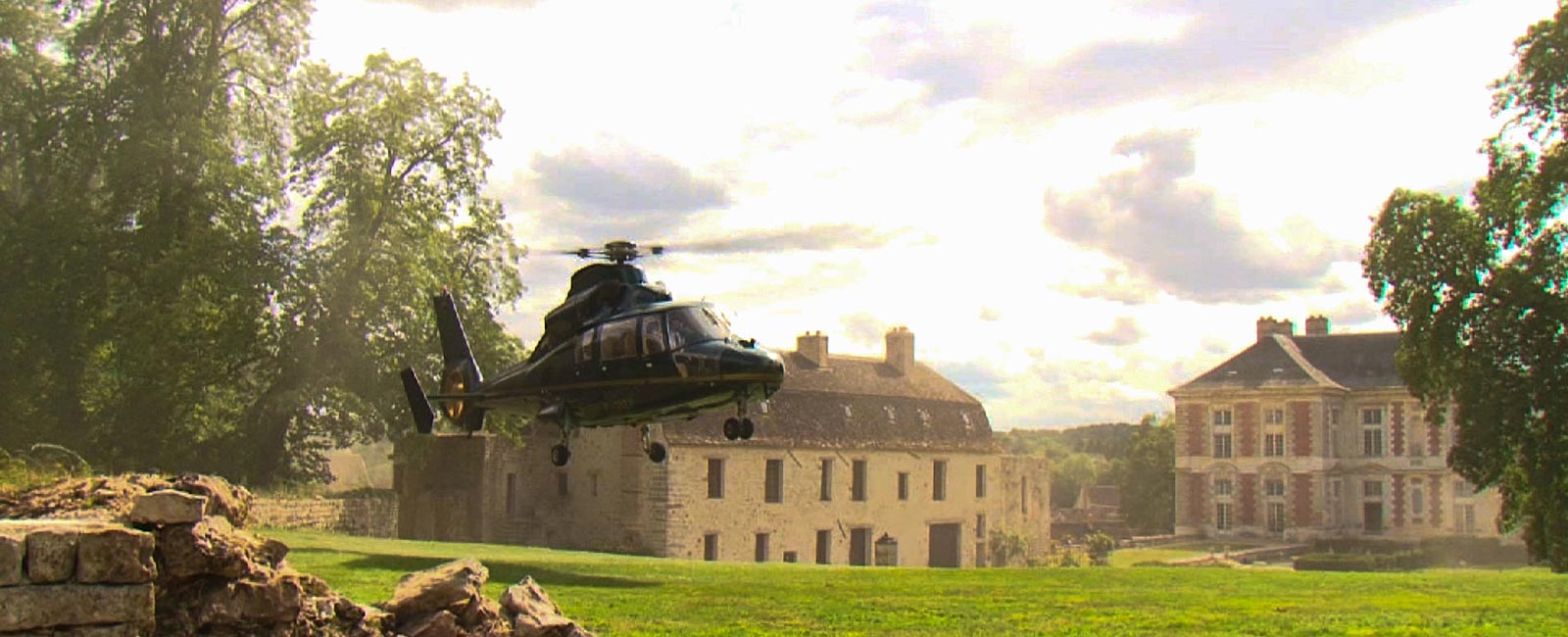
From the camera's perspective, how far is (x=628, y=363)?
60.7 ft

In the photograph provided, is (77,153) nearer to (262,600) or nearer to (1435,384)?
(262,600)

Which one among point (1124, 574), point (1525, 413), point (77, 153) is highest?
point (77, 153)

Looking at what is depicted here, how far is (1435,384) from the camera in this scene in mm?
26312

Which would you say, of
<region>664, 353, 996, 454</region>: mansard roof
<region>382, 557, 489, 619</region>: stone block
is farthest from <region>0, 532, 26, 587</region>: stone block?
<region>664, 353, 996, 454</region>: mansard roof

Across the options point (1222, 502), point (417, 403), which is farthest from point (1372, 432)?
point (417, 403)

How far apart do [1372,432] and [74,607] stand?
59431mm

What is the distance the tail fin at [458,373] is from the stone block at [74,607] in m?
12.1

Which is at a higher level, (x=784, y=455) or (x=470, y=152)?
(x=470, y=152)

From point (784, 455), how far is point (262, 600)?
119 ft

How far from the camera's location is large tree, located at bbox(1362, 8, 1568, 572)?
24.3 meters

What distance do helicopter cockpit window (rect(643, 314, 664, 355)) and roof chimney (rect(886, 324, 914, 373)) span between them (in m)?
36.3

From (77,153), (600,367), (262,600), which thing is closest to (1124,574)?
(600,367)

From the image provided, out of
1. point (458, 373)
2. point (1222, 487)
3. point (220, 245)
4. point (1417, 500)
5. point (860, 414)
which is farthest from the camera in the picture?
point (1222, 487)

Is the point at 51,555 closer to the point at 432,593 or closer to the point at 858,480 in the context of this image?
the point at 432,593
